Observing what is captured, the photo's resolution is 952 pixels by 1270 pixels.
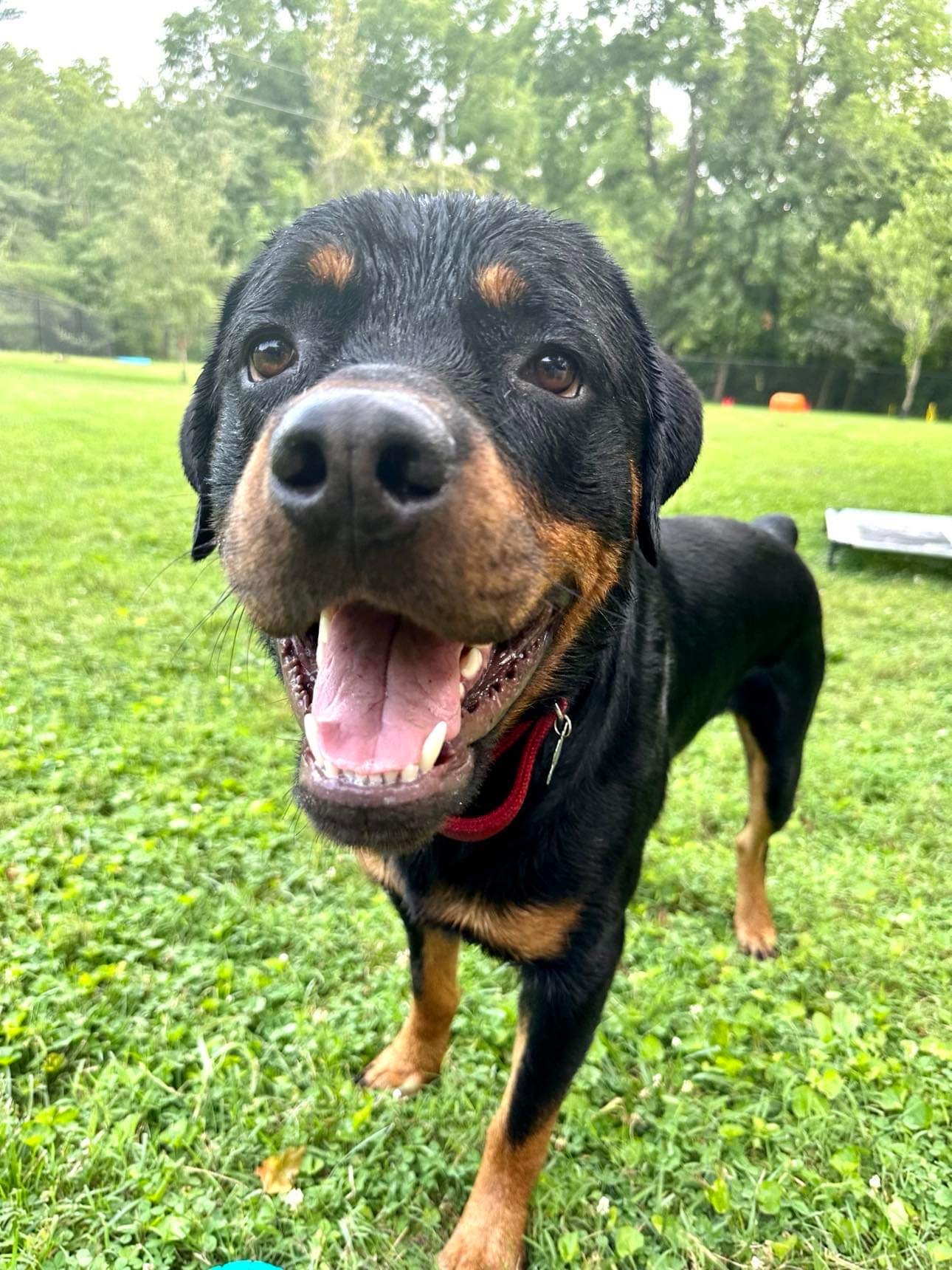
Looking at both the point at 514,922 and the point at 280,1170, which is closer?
the point at 514,922

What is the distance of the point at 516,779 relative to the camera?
5.71 feet

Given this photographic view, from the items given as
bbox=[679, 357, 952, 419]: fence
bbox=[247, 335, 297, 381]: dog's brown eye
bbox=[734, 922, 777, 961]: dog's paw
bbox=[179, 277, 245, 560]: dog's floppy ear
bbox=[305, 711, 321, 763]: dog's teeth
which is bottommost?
bbox=[734, 922, 777, 961]: dog's paw

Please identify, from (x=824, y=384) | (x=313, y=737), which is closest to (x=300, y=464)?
(x=313, y=737)

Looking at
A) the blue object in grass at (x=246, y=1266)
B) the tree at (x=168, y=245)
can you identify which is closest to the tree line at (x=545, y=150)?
the tree at (x=168, y=245)

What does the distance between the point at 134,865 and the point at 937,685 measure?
4602mm

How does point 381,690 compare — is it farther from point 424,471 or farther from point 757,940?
point 757,940

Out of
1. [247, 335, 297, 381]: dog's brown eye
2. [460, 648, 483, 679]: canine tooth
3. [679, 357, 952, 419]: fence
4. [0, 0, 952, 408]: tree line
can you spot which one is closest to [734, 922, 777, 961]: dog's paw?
[460, 648, 483, 679]: canine tooth

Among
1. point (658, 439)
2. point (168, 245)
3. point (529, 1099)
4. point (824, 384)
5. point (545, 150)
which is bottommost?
point (529, 1099)

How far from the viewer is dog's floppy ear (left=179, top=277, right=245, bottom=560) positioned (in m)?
2.03

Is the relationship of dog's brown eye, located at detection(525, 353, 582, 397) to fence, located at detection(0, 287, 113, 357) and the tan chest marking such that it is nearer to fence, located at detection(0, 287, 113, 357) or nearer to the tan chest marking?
the tan chest marking

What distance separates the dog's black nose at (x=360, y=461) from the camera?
43.1 inches

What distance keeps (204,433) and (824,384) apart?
3870cm

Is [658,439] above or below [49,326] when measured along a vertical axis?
above

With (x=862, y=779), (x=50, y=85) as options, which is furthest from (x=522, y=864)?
(x=50, y=85)
